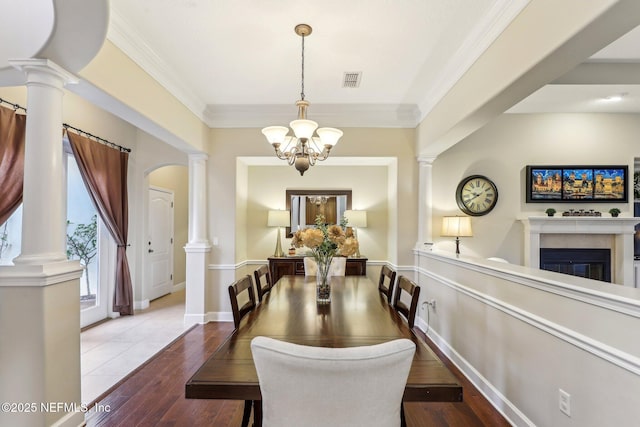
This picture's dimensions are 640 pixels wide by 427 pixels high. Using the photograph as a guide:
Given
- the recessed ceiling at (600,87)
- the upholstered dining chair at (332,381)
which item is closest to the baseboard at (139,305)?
the upholstered dining chair at (332,381)

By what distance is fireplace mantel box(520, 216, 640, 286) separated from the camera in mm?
4215

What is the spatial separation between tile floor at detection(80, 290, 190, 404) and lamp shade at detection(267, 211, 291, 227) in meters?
1.82

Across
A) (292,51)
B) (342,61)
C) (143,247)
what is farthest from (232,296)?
(143,247)

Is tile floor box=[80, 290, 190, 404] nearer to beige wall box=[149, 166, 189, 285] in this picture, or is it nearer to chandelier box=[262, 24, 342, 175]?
beige wall box=[149, 166, 189, 285]

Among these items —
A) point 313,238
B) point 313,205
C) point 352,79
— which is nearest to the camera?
point 313,238

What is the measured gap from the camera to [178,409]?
7.55ft

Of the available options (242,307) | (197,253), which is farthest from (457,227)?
(197,253)

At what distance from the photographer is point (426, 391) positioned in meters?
1.16

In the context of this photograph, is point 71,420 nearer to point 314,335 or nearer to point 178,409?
point 178,409

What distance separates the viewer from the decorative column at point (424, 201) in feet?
13.8

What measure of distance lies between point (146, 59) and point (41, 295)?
6.72 feet

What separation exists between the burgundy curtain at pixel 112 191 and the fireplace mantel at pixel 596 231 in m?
5.53

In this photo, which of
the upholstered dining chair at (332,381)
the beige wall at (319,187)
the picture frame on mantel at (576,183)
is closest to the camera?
the upholstered dining chair at (332,381)

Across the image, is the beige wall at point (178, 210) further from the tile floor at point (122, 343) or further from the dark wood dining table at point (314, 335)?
the dark wood dining table at point (314, 335)
